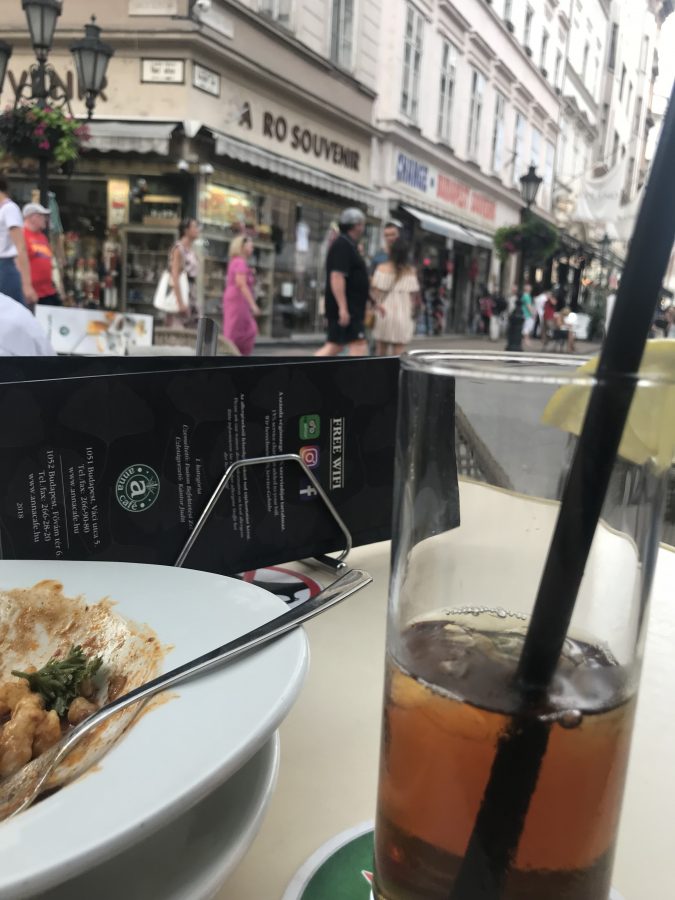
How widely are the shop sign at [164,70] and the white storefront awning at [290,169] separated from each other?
71 centimetres

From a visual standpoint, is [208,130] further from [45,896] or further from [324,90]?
[45,896]

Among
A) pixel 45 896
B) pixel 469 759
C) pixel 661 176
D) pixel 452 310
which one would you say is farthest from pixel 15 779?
pixel 452 310

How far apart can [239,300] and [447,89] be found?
33.0ft

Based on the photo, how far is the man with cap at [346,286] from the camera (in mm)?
4441

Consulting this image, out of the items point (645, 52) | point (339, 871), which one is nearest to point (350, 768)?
point (339, 871)

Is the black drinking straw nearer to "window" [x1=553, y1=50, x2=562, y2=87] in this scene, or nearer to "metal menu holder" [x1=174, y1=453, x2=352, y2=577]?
"metal menu holder" [x1=174, y1=453, x2=352, y2=577]

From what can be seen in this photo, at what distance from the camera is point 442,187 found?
517 inches

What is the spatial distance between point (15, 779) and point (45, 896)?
3.5 inches

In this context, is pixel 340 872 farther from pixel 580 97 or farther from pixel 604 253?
pixel 580 97

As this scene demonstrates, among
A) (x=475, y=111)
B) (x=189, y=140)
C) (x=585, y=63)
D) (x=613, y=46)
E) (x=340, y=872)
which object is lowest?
(x=340, y=872)

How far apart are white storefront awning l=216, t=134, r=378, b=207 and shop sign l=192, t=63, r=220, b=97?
48 centimetres

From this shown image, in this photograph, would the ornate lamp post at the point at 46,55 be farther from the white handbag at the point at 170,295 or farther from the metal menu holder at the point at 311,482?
the metal menu holder at the point at 311,482

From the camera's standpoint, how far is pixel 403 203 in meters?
11.5

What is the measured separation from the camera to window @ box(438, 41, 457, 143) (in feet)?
41.1
